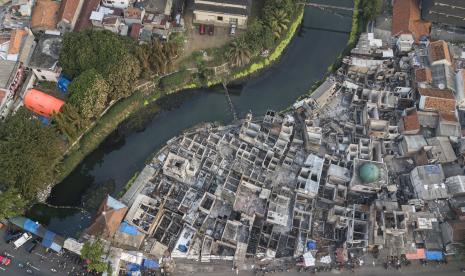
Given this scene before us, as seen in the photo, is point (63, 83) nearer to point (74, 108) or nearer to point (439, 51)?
point (74, 108)

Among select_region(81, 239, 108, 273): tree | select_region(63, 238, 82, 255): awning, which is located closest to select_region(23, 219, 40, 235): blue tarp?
select_region(63, 238, 82, 255): awning

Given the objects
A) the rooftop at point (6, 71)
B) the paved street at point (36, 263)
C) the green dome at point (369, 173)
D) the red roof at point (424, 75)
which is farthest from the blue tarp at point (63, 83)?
the red roof at point (424, 75)

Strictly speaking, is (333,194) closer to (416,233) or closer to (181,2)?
(416,233)

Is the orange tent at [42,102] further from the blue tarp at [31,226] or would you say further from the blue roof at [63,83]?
the blue tarp at [31,226]

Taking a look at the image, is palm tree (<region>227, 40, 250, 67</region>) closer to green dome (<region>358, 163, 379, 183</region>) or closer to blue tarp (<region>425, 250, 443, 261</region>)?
green dome (<region>358, 163, 379, 183</region>)

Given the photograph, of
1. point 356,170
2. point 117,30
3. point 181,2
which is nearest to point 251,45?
point 181,2

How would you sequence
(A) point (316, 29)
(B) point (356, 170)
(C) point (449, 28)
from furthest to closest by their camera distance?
(A) point (316, 29)
(C) point (449, 28)
(B) point (356, 170)
